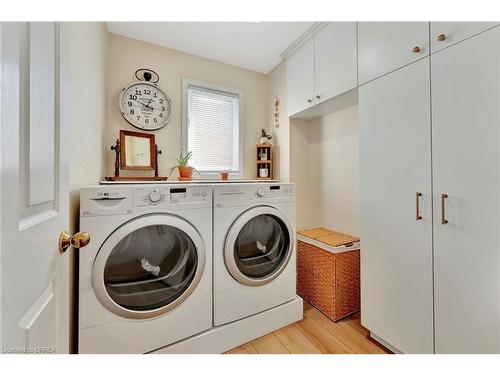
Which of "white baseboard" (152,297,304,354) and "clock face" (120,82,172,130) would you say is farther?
"clock face" (120,82,172,130)

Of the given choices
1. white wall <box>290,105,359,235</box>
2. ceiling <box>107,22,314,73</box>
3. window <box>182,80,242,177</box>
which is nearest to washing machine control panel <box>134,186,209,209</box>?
window <box>182,80,242,177</box>

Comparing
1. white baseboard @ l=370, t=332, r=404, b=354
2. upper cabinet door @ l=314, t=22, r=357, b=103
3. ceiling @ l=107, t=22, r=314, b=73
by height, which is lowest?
white baseboard @ l=370, t=332, r=404, b=354

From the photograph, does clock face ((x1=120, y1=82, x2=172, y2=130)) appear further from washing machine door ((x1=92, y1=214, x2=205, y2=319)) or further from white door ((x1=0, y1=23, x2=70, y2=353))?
white door ((x1=0, y1=23, x2=70, y2=353))

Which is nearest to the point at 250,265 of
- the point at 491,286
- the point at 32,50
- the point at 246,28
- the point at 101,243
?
the point at 101,243

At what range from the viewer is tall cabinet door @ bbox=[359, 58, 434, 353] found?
1175 mm

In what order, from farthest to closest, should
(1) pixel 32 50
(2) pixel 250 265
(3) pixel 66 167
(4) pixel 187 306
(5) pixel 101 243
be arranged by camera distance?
(2) pixel 250 265 → (4) pixel 187 306 → (5) pixel 101 243 → (3) pixel 66 167 → (1) pixel 32 50

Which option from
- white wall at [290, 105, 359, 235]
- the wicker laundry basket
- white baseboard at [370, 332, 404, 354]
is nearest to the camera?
white baseboard at [370, 332, 404, 354]

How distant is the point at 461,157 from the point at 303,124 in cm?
151

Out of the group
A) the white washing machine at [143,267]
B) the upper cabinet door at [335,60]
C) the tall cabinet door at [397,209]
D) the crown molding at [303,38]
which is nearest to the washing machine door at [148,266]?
the white washing machine at [143,267]

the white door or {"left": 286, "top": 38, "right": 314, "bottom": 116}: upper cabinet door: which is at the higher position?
{"left": 286, "top": 38, "right": 314, "bottom": 116}: upper cabinet door

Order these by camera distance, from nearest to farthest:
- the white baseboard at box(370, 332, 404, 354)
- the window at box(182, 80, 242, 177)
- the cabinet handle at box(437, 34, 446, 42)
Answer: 1. the cabinet handle at box(437, 34, 446, 42)
2. the white baseboard at box(370, 332, 404, 354)
3. the window at box(182, 80, 242, 177)

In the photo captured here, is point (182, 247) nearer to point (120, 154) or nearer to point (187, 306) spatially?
point (187, 306)
